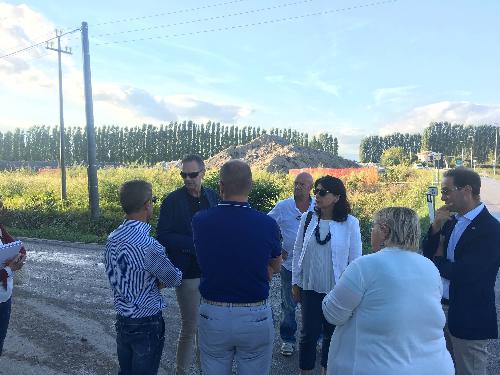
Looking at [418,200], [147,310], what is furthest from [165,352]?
[418,200]

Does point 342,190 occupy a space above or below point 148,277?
above

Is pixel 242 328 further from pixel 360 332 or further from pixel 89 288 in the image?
pixel 89 288

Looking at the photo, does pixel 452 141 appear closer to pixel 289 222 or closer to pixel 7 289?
pixel 289 222

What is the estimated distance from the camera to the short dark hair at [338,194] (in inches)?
145

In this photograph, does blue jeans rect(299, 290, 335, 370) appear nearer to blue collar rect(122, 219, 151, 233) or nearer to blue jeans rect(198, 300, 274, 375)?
blue jeans rect(198, 300, 274, 375)

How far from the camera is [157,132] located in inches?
3760

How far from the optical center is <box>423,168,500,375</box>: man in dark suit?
2.80 m

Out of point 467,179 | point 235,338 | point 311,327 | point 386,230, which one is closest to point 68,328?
point 311,327

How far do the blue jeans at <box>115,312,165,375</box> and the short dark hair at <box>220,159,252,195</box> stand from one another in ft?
3.40

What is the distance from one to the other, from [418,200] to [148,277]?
18.0 metres

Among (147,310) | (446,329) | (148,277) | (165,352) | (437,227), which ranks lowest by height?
(165,352)

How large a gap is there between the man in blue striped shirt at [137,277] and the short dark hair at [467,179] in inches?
77.0

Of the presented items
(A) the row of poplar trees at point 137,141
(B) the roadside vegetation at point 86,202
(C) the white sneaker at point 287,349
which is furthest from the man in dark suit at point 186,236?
(A) the row of poplar trees at point 137,141

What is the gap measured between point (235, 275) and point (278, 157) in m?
45.6
